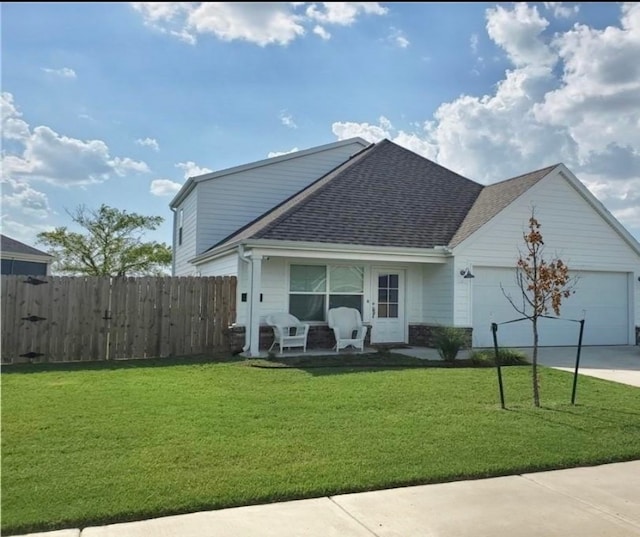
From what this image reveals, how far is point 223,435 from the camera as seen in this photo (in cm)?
546

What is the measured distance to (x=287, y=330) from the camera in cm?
1245

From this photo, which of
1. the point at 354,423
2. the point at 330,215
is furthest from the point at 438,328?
the point at 354,423

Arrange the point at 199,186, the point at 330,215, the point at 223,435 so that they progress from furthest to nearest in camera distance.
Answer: the point at 199,186, the point at 330,215, the point at 223,435

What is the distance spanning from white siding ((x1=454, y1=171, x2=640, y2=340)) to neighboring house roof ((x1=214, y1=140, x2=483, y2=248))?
3.53 feet

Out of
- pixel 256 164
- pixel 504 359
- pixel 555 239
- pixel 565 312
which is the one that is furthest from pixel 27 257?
pixel 565 312

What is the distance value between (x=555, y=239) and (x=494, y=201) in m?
2.04

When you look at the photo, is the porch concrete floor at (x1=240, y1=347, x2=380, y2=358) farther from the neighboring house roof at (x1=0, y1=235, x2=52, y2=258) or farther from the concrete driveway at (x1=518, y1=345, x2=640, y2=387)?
the neighboring house roof at (x1=0, y1=235, x2=52, y2=258)

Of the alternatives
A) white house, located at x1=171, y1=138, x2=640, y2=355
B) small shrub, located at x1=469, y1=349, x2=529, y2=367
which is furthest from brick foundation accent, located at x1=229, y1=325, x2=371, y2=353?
small shrub, located at x1=469, y1=349, x2=529, y2=367

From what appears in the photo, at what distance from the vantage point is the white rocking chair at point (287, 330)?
1218 cm

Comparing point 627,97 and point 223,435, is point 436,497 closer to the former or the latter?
point 223,435

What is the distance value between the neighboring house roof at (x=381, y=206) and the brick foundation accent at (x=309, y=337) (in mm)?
2269

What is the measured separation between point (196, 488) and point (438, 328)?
9.70 metres

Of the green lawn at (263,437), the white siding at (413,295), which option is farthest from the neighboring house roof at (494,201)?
the green lawn at (263,437)

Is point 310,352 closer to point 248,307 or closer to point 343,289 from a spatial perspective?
point 248,307
